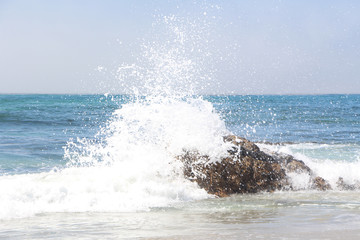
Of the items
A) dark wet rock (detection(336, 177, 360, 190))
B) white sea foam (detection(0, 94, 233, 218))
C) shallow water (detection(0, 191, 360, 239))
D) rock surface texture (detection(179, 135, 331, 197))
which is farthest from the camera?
dark wet rock (detection(336, 177, 360, 190))

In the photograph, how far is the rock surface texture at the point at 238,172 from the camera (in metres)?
6.09

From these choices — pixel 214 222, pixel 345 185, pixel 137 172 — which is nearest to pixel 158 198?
pixel 137 172

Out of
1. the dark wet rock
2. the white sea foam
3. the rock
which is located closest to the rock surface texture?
the rock

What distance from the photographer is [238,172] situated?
20.3ft

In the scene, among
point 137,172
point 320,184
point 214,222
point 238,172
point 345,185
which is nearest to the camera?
point 214,222

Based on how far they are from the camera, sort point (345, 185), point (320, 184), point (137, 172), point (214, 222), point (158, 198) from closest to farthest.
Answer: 1. point (214, 222)
2. point (158, 198)
3. point (137, 172)
4. point (320, 184)
5. point (345, 185)

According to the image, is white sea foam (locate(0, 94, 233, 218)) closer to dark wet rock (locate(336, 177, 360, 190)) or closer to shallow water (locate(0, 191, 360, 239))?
shallow water (locate(0, 191, 360, 239))

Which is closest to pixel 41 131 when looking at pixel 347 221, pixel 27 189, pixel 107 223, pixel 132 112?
pixel 132 112

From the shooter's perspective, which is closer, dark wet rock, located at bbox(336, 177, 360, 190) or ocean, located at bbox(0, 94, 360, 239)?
ocean, located at bbox(0, 94, 360, 239)

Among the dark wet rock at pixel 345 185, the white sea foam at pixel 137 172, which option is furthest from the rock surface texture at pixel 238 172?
the dark wet rock at pixel 345 185

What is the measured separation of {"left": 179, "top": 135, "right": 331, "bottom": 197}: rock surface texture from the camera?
609 centimetres

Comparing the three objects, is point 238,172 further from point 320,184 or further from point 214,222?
point 214,222

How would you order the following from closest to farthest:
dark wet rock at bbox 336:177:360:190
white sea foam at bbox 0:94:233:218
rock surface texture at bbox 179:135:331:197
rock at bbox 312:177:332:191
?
white sea foam at bbox 0:94:233:218 → rock surface texture at bbox 179:135:331:197 → rock at bbox 312:177:332:191 → dark wet rock at bbox 336:177:360:190

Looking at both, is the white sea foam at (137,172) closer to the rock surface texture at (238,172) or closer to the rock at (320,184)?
the rock surface texture at (238,172)
